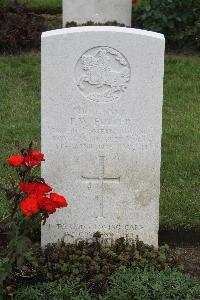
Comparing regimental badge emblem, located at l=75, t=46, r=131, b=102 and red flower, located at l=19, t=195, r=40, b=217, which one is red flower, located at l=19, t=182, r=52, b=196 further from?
regimental badge emblem, located at l=75, t=46, r=131, b=102

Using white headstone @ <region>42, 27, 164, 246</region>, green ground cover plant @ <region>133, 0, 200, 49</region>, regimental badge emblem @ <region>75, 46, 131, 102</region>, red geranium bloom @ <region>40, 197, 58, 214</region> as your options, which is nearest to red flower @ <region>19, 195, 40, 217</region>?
red geranium bloom @ <region>40, 197, 58, 214</region>

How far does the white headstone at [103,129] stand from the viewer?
176 inches

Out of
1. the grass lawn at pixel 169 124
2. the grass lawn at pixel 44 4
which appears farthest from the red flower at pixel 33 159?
the grass lawn at pixel 44 4

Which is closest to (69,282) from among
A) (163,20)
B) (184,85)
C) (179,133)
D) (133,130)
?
(133,130)

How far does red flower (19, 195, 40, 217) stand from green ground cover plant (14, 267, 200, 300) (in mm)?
531

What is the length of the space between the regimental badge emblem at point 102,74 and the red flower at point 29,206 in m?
0.81

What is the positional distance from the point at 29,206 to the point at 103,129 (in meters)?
0.80

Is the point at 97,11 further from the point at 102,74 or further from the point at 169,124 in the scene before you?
the point at 102,74

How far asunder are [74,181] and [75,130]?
0.32 m

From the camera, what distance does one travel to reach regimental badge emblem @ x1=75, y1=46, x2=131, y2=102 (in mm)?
4492

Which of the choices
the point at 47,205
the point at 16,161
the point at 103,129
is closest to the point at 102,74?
the point at 103,129

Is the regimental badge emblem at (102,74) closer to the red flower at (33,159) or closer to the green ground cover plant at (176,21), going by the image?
the red flower at (33,159)

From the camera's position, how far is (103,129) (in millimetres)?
4582

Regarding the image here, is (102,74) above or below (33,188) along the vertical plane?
above
